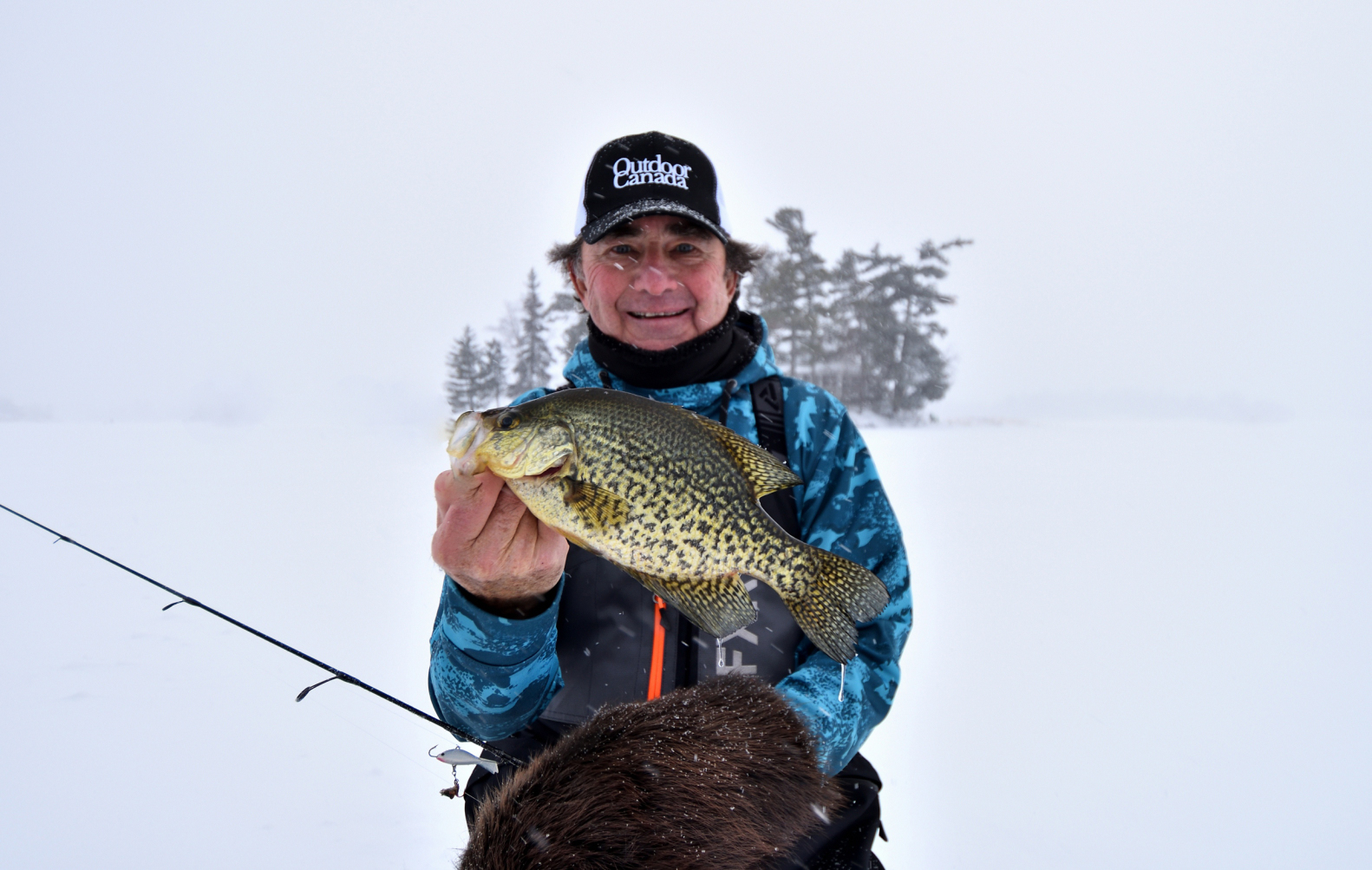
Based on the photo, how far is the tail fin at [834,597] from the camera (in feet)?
5.56

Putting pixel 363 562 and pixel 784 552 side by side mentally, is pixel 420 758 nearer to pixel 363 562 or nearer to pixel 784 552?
pixel 784 552

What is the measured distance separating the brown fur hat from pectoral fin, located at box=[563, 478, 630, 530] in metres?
0.45

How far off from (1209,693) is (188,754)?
716cm

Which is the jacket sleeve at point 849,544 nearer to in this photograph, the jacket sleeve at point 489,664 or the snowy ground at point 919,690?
the jacket sleeve at point 489,664

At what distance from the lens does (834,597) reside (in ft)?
5.57

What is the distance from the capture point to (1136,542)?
31.7ft

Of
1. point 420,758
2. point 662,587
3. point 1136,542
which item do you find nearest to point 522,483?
point 662,587

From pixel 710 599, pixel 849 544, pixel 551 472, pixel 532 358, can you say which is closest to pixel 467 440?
pixel 551 472

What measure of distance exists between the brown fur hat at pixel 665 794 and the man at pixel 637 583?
1.42ft

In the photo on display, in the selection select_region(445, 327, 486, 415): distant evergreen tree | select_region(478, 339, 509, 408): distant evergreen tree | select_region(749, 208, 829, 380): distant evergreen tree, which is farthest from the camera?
select_region(749, 208, 829, 380): distant evergreen tree

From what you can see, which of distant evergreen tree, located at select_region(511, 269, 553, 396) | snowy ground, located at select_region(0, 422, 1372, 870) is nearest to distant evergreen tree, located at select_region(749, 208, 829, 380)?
distant evergreen tree, located at select_region(511, 269, 553, 396)

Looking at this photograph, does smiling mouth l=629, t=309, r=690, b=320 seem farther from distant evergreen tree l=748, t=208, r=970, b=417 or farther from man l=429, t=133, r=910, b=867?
distant evergreen tree l=748, t=208, r=970, b=417

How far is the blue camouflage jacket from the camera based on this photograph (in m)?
1.97

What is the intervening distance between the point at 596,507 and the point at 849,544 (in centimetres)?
113
